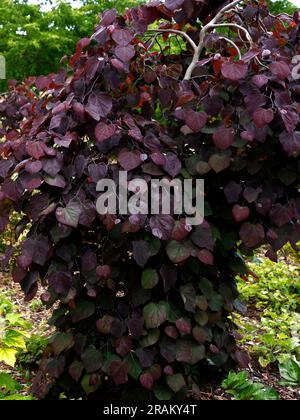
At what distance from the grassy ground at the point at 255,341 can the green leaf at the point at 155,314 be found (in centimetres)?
44

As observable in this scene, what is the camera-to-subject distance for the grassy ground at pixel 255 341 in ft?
7.58

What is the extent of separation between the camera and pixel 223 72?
176cm

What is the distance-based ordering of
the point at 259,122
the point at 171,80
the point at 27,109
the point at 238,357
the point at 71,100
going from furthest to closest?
the point at 27,109 → the point at 238,357 → the point at 171,80 → the point at 71,100 → the point at 259,122

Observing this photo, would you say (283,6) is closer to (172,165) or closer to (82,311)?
(172,165)

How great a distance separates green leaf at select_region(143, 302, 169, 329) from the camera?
192 cm

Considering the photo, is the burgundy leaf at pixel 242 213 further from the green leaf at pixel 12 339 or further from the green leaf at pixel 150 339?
the green leaf at pixel 12 339

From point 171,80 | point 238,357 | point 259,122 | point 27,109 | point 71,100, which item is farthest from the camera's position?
point 27,109

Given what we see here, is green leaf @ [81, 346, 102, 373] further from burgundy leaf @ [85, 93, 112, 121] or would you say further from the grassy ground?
burgundy leaf @ [85, 93, 112, 121]

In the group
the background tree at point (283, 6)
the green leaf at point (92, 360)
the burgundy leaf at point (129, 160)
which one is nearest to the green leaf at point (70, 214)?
the burgundy leaf at point (129, 160)

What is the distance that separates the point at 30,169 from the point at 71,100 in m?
0.30

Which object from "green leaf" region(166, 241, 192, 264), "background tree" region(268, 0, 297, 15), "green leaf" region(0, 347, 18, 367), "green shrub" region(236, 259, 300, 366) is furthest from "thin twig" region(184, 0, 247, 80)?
"background tree" region(268, 0, 297, 15)

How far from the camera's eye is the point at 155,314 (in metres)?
1.93
